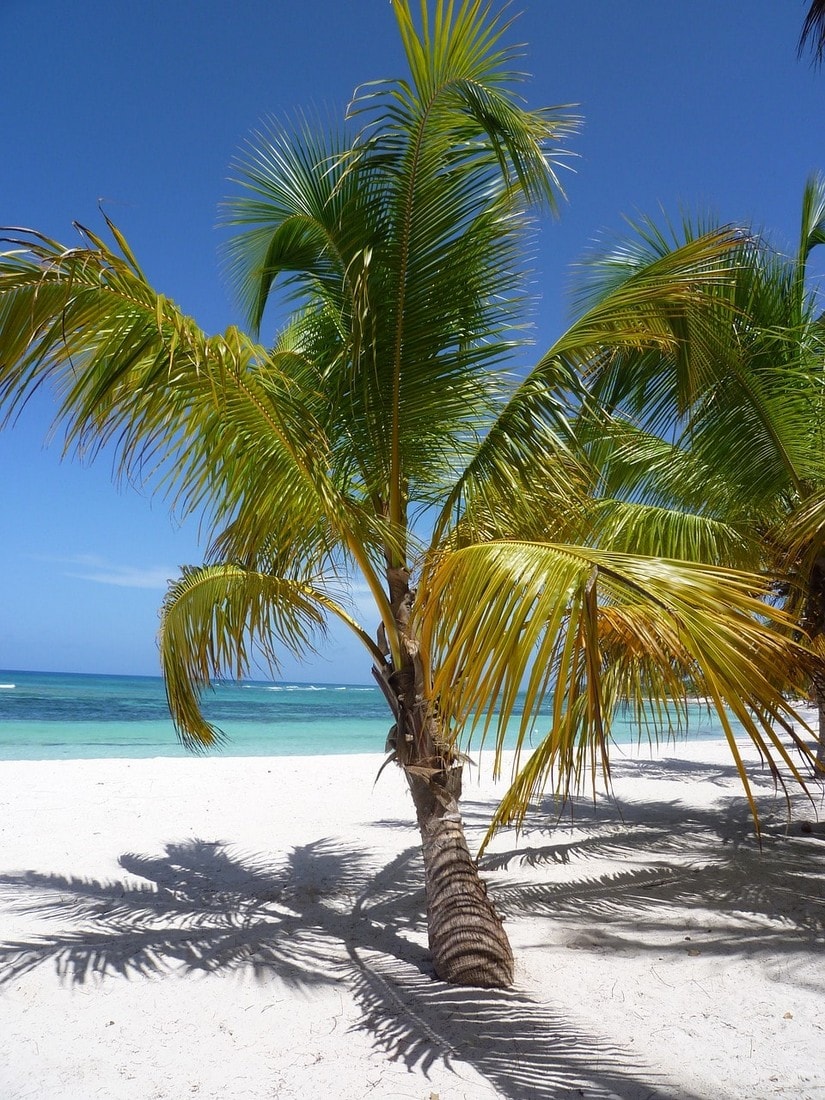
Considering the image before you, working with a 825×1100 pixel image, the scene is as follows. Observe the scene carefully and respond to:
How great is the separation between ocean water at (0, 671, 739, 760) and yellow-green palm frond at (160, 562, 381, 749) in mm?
4525

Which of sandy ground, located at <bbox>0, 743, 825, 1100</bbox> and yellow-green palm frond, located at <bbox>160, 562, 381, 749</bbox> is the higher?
yellow-green palm frond, located at <bbox>160, 562, 381, 749</bbox>

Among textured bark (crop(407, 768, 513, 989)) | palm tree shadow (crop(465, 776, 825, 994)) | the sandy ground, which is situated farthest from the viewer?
palm tree shadow (crop(465, 776, 825, 994))

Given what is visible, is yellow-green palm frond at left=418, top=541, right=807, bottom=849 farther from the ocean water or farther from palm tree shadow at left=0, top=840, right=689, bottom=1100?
the ocean water

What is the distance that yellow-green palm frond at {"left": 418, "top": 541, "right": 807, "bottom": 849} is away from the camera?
206 centimetres

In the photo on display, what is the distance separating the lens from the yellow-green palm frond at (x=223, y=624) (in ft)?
14.2

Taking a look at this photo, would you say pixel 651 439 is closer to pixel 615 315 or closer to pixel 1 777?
pixel 615 315

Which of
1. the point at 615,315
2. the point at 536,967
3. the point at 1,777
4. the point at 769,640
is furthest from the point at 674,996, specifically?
the point at 1,777

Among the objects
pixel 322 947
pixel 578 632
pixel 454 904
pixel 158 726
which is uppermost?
Answer: pixel 578 632

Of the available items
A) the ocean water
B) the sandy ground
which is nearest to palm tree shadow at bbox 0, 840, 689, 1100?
the sandy ground

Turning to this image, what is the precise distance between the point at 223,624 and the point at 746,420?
12.7ft

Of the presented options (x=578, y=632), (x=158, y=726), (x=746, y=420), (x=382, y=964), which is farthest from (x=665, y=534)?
(x=158, y=726)

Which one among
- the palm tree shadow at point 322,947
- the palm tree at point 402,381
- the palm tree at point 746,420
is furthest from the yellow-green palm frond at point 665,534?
the palm tree shadow at point 322,947

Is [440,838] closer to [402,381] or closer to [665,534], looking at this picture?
[402,381]

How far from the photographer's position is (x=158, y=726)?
25.1 m
